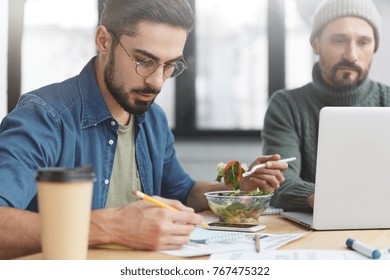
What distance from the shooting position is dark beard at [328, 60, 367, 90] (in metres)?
1.87

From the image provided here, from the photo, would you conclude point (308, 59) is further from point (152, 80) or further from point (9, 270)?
point (9, 270)

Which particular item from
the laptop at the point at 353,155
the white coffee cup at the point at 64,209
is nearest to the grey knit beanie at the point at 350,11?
the laptop at the point at 353,155

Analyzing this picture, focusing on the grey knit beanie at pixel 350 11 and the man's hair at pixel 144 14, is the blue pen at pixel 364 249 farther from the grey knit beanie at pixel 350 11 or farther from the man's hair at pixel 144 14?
the grey knit beanie at pixel 350 11

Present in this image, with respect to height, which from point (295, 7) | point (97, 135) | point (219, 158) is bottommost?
point (219, 158)

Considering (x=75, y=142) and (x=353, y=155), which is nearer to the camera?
(x=353, y=155)

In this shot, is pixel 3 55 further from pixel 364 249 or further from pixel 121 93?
pixel 364 249

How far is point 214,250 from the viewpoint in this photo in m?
0.87

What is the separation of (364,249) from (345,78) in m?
1.11

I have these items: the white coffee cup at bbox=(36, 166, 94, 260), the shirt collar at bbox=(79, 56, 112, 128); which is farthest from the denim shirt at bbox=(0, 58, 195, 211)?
the white coffee cup at bbox=(36, 166, 94, 260)

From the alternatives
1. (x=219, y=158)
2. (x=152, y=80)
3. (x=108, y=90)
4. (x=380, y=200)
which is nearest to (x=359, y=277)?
(x=380, y=200)

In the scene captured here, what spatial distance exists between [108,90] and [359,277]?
79 cm

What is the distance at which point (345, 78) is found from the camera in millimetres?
1882

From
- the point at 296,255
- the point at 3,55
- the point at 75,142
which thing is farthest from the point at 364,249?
the point at 3,55

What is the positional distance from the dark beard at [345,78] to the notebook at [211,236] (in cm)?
104
